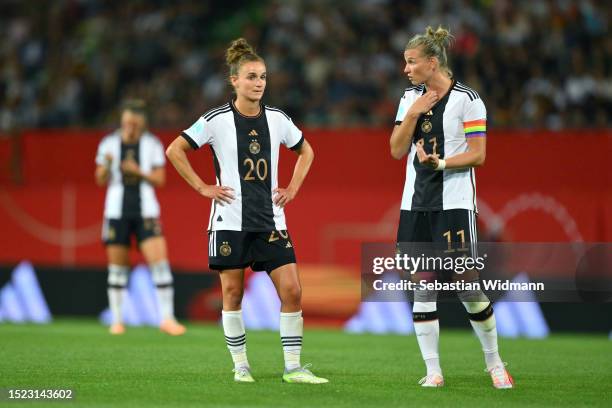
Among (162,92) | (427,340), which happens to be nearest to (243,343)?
(427,340)

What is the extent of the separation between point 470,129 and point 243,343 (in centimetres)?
229

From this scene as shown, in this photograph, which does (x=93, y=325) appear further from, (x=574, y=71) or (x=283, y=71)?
(x=574, y=71)

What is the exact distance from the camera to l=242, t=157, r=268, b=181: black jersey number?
7.94 meters

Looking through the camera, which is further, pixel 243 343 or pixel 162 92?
pixel 162 92

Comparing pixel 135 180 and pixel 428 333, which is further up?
pixel 135 180

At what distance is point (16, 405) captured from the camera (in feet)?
21.6

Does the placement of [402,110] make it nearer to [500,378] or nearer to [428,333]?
[428,333]

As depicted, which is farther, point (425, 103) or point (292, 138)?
point (292, 138)

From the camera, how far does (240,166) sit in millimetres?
7922

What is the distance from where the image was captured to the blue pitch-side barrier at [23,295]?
51.0ft

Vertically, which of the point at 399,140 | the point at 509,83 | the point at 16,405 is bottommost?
the point at 16,405

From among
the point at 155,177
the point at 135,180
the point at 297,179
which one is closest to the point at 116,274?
the point at 135,180

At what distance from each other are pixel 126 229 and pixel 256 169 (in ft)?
17.5

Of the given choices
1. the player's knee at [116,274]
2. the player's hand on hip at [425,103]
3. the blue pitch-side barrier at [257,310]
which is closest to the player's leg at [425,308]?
the player's hand on hip at [425,103]
